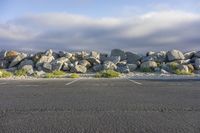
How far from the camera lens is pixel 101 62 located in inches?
1479

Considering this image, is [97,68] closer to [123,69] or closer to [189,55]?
[123,69]

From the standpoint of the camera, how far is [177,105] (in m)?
10.1

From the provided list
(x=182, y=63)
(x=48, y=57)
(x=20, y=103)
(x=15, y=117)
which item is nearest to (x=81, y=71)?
(x=48, y=57)

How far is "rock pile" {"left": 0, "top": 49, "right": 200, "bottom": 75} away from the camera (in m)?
33.6

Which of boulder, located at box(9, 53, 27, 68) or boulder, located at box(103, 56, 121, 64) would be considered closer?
boulder, located at box(103, 56, 121, 64)

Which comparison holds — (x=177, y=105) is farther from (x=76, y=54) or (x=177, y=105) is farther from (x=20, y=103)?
(x=76, y=54)

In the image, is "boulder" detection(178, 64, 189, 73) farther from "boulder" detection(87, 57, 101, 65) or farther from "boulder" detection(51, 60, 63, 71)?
"boulder" detection(51, 60, 63, 71)

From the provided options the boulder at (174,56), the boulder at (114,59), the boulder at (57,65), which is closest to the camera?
the boulder at (57,65)

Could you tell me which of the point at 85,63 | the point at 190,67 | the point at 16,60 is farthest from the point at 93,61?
the point at 190,67

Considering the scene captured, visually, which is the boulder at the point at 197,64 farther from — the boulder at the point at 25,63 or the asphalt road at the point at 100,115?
the asphalt road at the point at 100,115

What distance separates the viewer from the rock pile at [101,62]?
1323 inches

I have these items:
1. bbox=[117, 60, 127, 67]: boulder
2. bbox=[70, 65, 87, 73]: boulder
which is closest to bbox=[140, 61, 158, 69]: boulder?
bbox=[117, 60, 127, 67]: boulder

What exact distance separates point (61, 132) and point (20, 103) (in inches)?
170

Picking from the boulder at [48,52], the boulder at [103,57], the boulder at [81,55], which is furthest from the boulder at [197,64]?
the boulder at [48,52]
